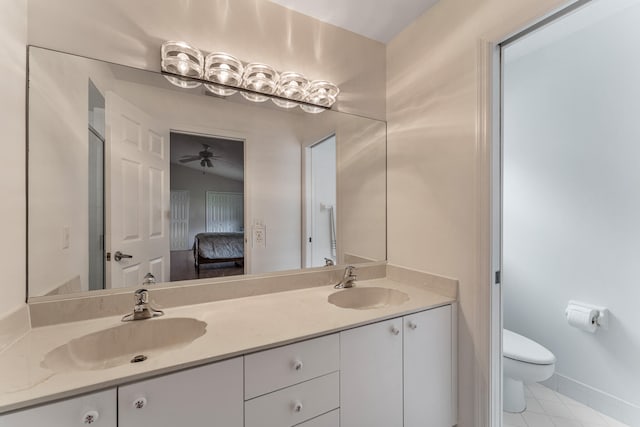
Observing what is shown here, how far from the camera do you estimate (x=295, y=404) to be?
0.98m

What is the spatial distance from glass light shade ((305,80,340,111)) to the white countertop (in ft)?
3.67

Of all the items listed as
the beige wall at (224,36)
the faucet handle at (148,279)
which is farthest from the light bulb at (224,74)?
the faucet handle at (148,279)

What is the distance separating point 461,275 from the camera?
4.57 feet

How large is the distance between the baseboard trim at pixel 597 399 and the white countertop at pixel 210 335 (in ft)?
4.43

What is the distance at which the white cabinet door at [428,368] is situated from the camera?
1.26m

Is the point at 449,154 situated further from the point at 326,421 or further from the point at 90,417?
the point at 90,417

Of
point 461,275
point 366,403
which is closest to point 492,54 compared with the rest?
point 461,275

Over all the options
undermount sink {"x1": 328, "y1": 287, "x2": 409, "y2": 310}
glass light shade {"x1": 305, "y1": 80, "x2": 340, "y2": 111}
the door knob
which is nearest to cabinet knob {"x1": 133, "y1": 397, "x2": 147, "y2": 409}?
the door knob

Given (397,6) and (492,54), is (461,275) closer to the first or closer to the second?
(492,54)

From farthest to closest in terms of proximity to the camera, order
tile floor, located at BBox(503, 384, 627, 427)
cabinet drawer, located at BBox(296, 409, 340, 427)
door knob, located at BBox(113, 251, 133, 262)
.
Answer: tile floor, located at BBox(503, 384, 627, 427)
door knob, located at BBox(113, 251, 133, 262)
cabinet drawer, located at BBox(296, 409, 340, 427)

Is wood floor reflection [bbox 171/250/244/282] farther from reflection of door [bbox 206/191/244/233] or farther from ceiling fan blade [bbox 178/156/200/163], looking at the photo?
ceiling fan blade [bbox 178/156/200/163]

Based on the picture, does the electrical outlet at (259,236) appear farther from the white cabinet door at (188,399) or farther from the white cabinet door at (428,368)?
the white cabinet door at (428,368)

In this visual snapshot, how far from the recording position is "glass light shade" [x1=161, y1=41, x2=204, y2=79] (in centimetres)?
125

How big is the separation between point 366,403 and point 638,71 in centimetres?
237
